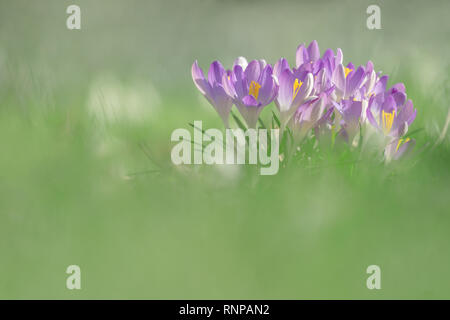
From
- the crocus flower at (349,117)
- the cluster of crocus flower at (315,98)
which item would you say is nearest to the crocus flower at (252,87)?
the cluster of crocus flower at (315,98)

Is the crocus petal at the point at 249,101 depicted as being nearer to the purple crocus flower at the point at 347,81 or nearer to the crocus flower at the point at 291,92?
the crocus flower at the point at 291,92

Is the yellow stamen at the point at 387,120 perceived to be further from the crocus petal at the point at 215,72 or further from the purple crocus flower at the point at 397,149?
the crocus petal at the point at 215,72

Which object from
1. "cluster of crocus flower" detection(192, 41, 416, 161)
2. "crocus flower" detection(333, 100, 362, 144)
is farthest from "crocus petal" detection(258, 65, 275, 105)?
"crocus flower" detection(333, 100, 362, 144)

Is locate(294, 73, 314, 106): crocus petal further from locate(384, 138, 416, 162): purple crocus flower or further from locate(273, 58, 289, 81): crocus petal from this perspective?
locate(384, 138, 416, 162): purple crocus flower

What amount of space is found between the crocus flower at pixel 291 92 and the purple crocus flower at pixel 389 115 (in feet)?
0.34

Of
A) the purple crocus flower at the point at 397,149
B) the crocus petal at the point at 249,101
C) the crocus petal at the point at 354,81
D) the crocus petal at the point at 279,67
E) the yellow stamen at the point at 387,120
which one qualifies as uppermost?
the crocus petal at the point at 279,67

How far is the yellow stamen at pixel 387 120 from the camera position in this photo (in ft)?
2.80

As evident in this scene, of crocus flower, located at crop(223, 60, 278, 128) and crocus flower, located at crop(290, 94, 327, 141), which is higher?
crocus flower, located at crop(223, 60, 278, 128)

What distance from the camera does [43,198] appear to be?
0.58 metres

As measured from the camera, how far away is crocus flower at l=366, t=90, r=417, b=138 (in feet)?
2.80

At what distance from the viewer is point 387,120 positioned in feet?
2.81

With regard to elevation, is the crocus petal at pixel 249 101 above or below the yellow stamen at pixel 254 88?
below

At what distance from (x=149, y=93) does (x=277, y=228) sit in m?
0.81

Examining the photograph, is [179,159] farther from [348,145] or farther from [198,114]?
[198,114]
